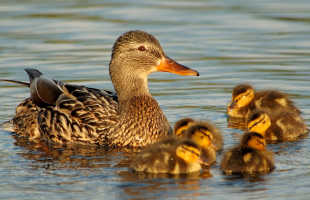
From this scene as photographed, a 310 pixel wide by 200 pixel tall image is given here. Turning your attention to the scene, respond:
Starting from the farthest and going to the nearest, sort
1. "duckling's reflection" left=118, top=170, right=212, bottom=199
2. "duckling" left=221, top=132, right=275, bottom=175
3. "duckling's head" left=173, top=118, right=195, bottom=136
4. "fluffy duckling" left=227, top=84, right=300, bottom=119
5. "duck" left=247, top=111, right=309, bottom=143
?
"fluffy duckling" left=227, top=84, right=300, bottom=119 → "duck" left=247, top=111, right=309, bottom=143 → "duckling's head" left=173, top=118, right=195, bottom=136 → "duckling" left=221, top=132, right=275, bottom=175 → "duckling's reflection" left=118, top=170, right=212, bottom=199

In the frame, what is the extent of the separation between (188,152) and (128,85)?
5.31 ft

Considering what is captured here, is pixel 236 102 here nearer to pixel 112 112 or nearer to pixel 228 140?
pixel 228 140

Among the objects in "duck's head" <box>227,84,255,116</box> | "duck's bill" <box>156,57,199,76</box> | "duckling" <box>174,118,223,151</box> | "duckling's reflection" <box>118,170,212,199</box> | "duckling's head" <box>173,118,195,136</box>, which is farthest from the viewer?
"duck's head" <box>227,84,255,116</box>

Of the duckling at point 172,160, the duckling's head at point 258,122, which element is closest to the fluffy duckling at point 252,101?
the duckling's head at point 258,122

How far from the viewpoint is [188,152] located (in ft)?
23.1

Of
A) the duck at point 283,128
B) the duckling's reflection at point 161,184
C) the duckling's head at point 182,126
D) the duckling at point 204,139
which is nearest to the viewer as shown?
the duckling's reflection at point 161,184

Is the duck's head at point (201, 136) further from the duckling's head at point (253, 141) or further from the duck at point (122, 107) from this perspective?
the duck at point (122, 107)

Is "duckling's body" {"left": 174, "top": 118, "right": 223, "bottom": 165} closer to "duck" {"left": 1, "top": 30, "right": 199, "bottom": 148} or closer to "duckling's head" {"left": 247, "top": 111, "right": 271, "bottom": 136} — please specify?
"duck" {"left": 1, "top": 30, "right": 199, "bottom": 148}

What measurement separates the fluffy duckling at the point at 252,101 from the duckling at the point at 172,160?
2.20 metres

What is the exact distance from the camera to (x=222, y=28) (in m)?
12.9

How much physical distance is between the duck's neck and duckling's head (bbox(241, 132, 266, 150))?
141 cm

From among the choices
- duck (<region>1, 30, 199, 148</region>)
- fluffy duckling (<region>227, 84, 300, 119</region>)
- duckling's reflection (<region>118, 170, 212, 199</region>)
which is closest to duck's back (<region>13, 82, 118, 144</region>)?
duck (<region>1, 30, 199, 148</region>)

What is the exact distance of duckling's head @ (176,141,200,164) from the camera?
705 centimetres

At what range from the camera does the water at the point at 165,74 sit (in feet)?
22.3
